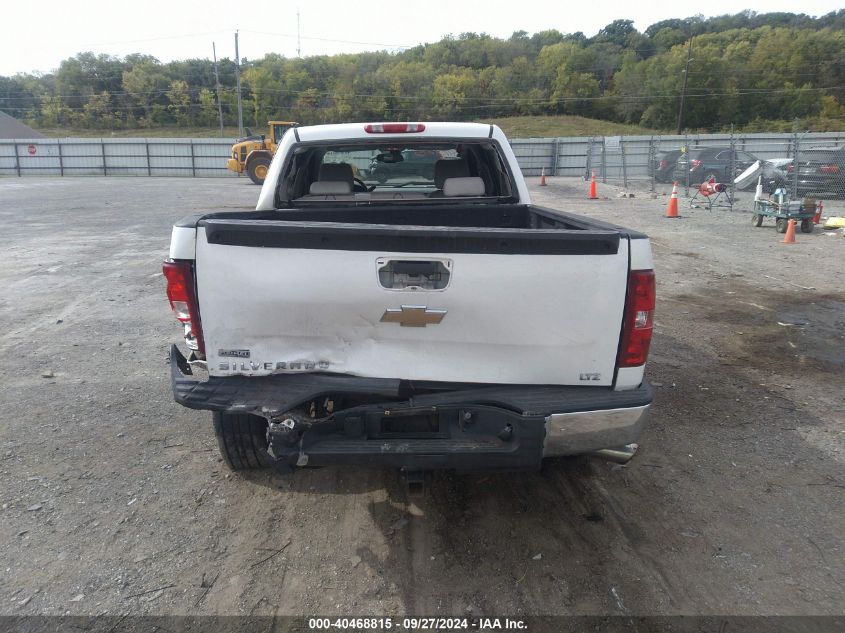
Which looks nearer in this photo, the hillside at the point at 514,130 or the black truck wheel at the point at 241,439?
the black truck wheel at the point at 241,439

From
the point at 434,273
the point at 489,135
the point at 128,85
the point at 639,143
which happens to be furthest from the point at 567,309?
the point at 128,85

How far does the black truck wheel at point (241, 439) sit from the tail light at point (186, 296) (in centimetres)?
56

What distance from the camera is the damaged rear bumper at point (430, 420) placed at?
2.55 metres

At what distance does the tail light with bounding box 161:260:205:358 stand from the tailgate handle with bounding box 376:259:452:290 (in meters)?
0.83

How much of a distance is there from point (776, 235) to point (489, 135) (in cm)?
1060

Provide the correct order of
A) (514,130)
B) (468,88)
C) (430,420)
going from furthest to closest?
(468,88)
(514,130)
(430,420)

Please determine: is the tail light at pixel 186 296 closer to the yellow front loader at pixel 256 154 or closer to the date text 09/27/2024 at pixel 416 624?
the date text 09/27/2024 at pixel 416 624

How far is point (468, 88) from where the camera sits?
71812 millimetres

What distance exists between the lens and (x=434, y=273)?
258 centimetres

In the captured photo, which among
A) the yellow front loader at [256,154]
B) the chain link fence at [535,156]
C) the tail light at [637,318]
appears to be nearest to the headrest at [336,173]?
the tail light at [637,318]

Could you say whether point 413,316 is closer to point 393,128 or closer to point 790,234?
point 393,128

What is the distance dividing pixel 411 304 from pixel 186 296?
39.1 inches

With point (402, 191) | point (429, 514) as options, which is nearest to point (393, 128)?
point (402, 191)

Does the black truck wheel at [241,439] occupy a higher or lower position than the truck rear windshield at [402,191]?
lower
